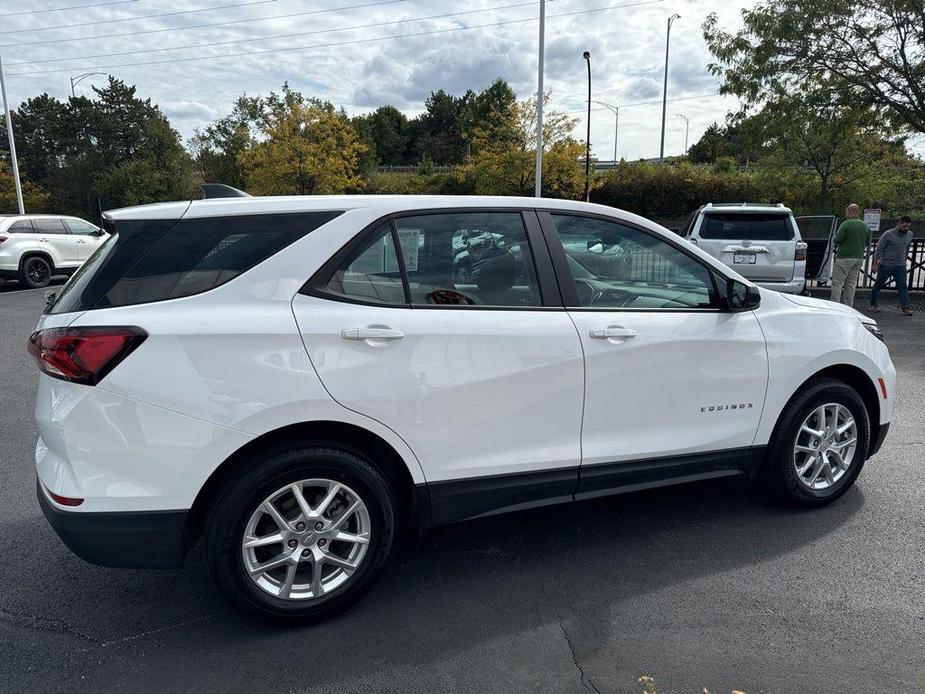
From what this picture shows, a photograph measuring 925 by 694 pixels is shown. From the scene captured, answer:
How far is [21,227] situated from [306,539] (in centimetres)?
1710

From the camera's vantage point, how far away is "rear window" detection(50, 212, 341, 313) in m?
2.65

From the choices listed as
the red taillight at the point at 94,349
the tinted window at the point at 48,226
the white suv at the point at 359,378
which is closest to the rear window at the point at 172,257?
the white suv at the point at 359,378

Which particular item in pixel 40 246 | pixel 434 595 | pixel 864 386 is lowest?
pixel 434 595

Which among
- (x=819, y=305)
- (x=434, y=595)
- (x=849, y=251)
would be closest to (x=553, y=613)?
(x=434, y=595)

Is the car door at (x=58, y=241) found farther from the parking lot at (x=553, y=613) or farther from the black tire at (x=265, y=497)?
Answer: the black tire at (x=265, y=497)

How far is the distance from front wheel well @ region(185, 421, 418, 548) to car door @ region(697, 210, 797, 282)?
872 cm

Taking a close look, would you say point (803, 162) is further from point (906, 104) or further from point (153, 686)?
point (153, 686)

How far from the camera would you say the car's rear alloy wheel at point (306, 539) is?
9.07ft

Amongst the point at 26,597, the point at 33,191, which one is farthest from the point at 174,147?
the point at 26,597

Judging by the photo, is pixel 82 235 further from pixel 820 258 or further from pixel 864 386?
pixel 864 386

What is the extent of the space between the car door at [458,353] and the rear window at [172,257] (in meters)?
0.28

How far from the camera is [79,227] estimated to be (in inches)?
699

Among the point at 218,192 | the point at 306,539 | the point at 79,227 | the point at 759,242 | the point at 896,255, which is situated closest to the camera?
the point at 306,539

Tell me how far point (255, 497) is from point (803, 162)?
25.8 m
